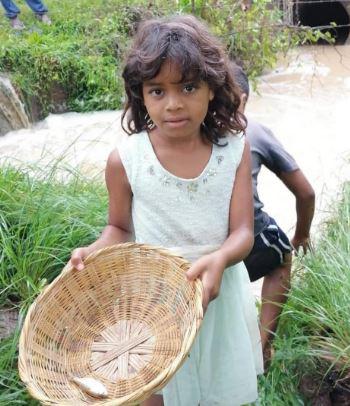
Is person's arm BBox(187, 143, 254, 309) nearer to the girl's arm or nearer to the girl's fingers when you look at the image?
the girl's fingers

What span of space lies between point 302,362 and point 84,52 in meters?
5.35

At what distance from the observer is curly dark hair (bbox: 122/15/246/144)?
1615 mm

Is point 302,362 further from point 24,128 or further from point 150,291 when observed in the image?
point 24,128

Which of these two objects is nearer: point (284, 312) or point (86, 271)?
point (86, 271)

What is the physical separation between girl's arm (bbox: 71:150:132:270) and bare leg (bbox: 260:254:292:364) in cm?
74

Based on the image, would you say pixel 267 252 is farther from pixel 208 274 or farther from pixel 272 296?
pixel 208 274

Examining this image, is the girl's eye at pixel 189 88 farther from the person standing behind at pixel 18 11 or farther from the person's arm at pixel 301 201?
the person standing behind at pixel 18 11

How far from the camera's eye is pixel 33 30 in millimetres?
7621

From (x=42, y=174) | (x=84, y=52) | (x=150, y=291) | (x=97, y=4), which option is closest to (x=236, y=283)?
(x=150, y=291)

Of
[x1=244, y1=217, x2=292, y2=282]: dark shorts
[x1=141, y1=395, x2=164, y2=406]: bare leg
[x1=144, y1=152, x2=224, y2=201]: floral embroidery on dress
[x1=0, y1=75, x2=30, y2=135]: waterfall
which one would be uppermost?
[x1=144, y1=152, x2=224, y2=201]: floral embroidery on dress

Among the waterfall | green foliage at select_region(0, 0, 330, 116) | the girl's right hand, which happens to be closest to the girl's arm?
the girl's right hand

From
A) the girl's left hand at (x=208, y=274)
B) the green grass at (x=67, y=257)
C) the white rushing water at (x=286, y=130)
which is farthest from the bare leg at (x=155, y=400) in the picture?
the white rushing water at (x=286, y=130)

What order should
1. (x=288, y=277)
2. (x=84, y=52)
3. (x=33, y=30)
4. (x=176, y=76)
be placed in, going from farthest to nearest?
(x=33, y=30) → (x=84, y=52) → (x=288, y=277) → (x=176, y=76)

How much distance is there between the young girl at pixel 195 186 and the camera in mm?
1640
